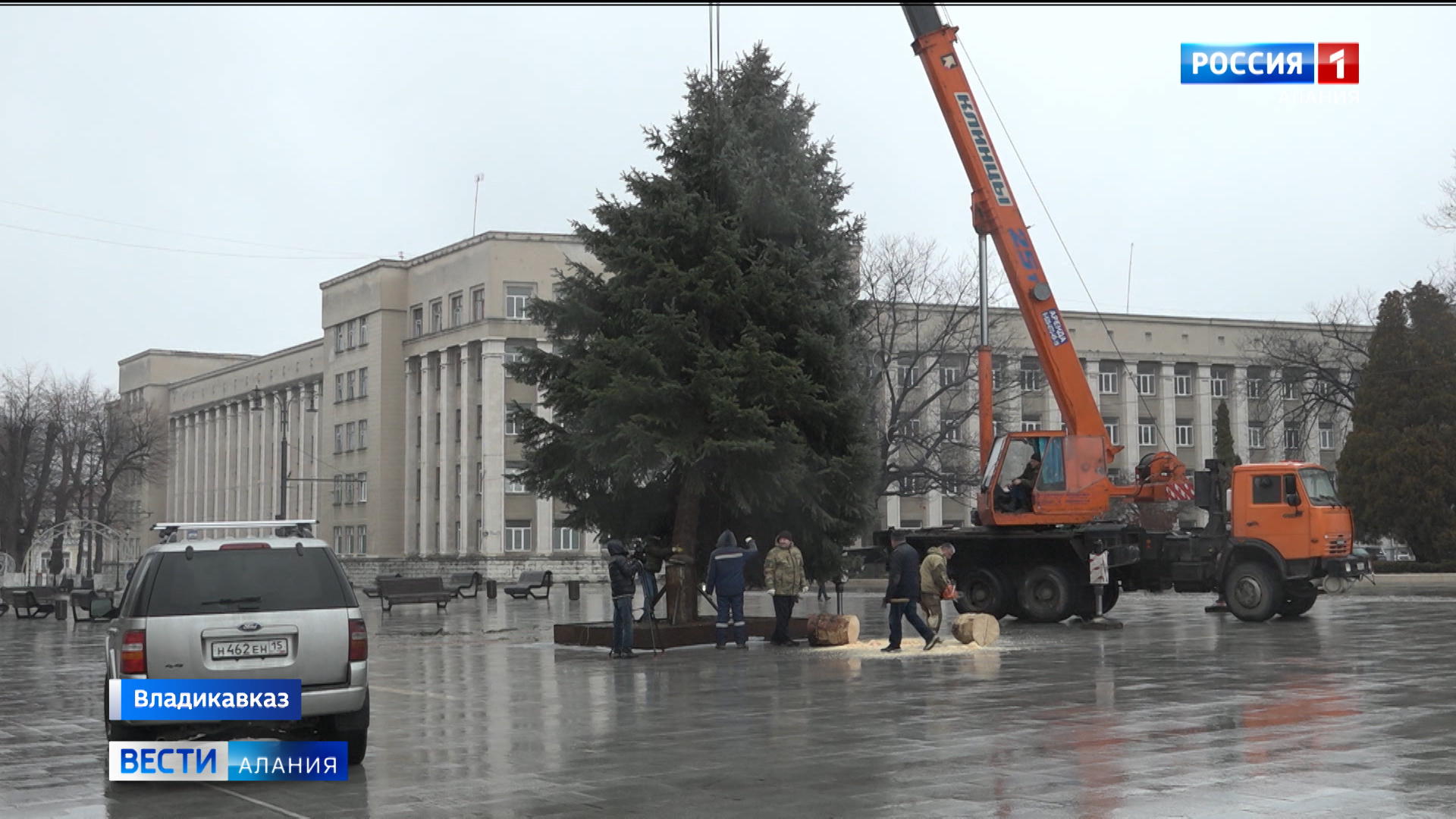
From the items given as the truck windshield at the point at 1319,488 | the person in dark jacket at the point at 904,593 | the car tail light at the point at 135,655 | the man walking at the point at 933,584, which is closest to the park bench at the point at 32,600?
the man walking at the point at 933,584

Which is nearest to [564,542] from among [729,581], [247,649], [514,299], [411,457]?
[514,299]

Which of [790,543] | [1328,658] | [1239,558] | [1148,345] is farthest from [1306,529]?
[1148,345]

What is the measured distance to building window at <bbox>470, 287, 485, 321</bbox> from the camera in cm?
7969

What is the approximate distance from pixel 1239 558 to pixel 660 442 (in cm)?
1142

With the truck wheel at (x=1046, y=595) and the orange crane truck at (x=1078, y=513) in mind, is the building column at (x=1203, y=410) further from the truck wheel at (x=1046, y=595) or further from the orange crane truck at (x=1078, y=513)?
the truck wheel at (x=1046, y=595)

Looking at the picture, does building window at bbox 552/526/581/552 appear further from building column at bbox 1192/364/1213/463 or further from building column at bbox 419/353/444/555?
building column at bbox 1192/364/1213/463

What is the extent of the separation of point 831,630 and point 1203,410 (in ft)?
220

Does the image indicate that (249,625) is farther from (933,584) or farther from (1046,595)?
(1046,595)

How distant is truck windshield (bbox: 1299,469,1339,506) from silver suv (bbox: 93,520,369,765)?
20.5 m

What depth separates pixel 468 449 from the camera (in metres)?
80.5

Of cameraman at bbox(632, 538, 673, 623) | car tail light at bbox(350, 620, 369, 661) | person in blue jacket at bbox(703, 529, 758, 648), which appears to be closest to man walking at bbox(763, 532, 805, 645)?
person in blue jacket at bbox(703, 529, 758, 648)

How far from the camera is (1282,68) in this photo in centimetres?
2255

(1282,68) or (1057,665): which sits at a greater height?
(1282,68)

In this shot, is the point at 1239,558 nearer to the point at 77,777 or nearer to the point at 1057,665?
the point at 1057,665
